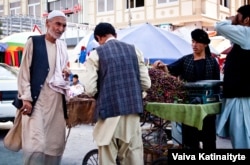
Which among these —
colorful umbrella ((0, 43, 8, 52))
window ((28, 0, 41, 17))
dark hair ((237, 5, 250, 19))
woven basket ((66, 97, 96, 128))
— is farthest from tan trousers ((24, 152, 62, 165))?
window ((28, 0, 41, 17))

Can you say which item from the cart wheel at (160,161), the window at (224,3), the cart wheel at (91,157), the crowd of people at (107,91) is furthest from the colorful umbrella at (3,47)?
the window at (224,3)

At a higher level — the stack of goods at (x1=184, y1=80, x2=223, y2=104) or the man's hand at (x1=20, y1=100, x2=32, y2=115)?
the stack of goods at (x1=184, y1=80, x2=223, y2=104)

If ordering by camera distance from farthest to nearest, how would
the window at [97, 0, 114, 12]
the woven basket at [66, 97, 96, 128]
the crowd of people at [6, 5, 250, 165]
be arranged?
the window at [97, 0, 114, 12] < the woven basket at [66, 97, 96, 128] < the crowd of people at [6, 5, 250, 165]

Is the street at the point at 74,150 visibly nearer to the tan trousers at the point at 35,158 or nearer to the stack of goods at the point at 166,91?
the stack of goods at the point at 166,91

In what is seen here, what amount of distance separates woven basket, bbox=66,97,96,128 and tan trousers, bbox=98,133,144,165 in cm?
83

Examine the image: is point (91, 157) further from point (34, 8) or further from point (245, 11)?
point (34, 8)

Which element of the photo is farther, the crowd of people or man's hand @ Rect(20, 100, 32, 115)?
man's hand @ Rect(20, 100, 32, 115)

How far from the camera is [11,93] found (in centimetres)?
821

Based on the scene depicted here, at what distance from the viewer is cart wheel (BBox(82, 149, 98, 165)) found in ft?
16.2

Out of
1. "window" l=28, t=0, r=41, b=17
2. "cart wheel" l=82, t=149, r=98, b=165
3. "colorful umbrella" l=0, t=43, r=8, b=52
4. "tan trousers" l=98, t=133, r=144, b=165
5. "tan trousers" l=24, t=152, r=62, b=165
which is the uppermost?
"window" l=28, t=0, r=41, b=17

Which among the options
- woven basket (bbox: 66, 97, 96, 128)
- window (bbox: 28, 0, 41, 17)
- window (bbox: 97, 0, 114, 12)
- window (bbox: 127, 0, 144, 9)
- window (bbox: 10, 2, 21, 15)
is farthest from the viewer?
window (bbox: 10, 2, 21, 15)

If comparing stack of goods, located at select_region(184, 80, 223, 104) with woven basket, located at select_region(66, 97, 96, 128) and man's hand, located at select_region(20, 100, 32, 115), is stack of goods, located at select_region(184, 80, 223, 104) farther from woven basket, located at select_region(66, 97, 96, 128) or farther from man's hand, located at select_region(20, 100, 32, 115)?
man's hand, located at select_region(20, 100, 32, 115)

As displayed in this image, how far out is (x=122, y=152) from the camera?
12.0 feet

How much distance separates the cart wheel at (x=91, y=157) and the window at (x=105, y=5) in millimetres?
24685
